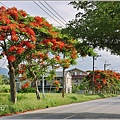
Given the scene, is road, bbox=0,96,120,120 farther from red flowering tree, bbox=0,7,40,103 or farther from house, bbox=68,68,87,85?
house, bbox=68,68,87,85

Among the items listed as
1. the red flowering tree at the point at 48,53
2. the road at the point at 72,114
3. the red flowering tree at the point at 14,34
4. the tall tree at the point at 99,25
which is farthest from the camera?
the red flowering tree at the point at 48,53

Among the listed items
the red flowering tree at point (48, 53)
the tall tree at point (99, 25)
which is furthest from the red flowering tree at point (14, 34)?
the tall tree at point (99, 25)

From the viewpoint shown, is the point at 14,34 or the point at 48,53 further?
the point at 48,53

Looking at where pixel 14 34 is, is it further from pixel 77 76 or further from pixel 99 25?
pixel 77 76

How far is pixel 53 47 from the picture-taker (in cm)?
2866

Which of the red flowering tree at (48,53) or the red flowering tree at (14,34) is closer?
the red flowering tree at (14,34)

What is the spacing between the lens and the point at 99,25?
18672 mm

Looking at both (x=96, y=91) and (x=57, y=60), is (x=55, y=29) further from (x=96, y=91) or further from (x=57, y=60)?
(x=96, y=91)

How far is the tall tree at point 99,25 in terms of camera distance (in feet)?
58.3

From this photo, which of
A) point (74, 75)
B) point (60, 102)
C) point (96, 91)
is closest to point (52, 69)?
point (60, 102)

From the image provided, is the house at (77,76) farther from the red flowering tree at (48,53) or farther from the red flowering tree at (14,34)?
the red flowering tree at (14,34)

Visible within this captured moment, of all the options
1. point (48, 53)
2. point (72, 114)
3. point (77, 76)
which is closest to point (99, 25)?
point (72, 114)

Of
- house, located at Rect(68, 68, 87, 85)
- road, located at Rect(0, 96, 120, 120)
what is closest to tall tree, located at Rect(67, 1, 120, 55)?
road, located at Rect(0, 96, 120, 120)

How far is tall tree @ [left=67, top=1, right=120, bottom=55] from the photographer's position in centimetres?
1777
